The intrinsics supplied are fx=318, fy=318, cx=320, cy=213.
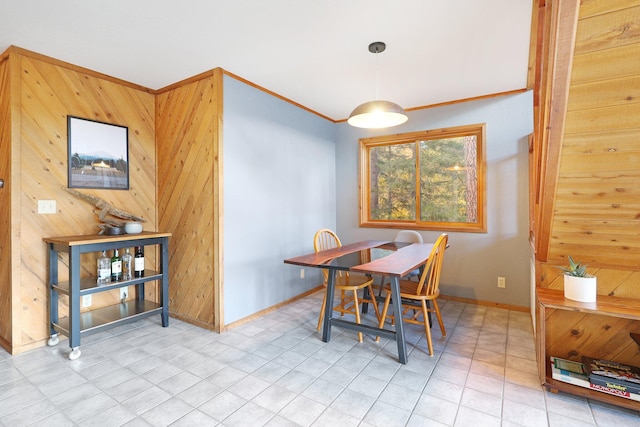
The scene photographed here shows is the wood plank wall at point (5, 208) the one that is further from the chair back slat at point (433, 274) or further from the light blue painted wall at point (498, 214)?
the light blue painted wall at point (498, 214)

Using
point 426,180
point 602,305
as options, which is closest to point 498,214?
point 426,180

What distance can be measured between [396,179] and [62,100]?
368cm

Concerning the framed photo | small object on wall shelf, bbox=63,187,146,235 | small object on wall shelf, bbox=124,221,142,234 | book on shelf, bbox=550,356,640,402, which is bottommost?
book on shelf, bbox=550,356,640,402

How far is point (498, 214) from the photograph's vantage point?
357 centimetres

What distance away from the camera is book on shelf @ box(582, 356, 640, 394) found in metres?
1.74

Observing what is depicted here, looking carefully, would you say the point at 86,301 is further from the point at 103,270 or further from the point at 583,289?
the point at 583,289

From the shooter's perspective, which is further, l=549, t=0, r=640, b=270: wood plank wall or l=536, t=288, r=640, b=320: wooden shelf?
l=536, t=288, r=640, b=320: wooden shelf

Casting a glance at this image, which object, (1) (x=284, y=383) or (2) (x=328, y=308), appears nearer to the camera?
(1) (x=284, y=383)

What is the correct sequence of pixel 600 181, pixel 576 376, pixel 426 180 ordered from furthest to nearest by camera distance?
pixel 426 180 < pixel 576 376 < pixel 600 181

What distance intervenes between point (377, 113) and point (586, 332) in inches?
80.8

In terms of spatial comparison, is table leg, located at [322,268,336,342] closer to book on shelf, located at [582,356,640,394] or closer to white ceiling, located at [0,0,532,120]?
book on shelf, located at [582,356,640,394]

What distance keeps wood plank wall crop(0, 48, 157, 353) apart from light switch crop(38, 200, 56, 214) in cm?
3

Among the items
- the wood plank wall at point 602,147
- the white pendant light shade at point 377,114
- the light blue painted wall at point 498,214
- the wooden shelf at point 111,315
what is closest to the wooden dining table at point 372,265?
the light blue painted wall at point 498,214

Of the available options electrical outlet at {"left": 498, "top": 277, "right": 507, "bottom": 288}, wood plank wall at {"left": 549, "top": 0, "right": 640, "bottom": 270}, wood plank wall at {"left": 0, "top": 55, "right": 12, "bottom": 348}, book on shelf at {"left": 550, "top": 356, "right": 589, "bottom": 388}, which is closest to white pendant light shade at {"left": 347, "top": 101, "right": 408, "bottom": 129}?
wood plank wall at {"left": 549, "top": 0, "right": 640, "bottom": 270}
